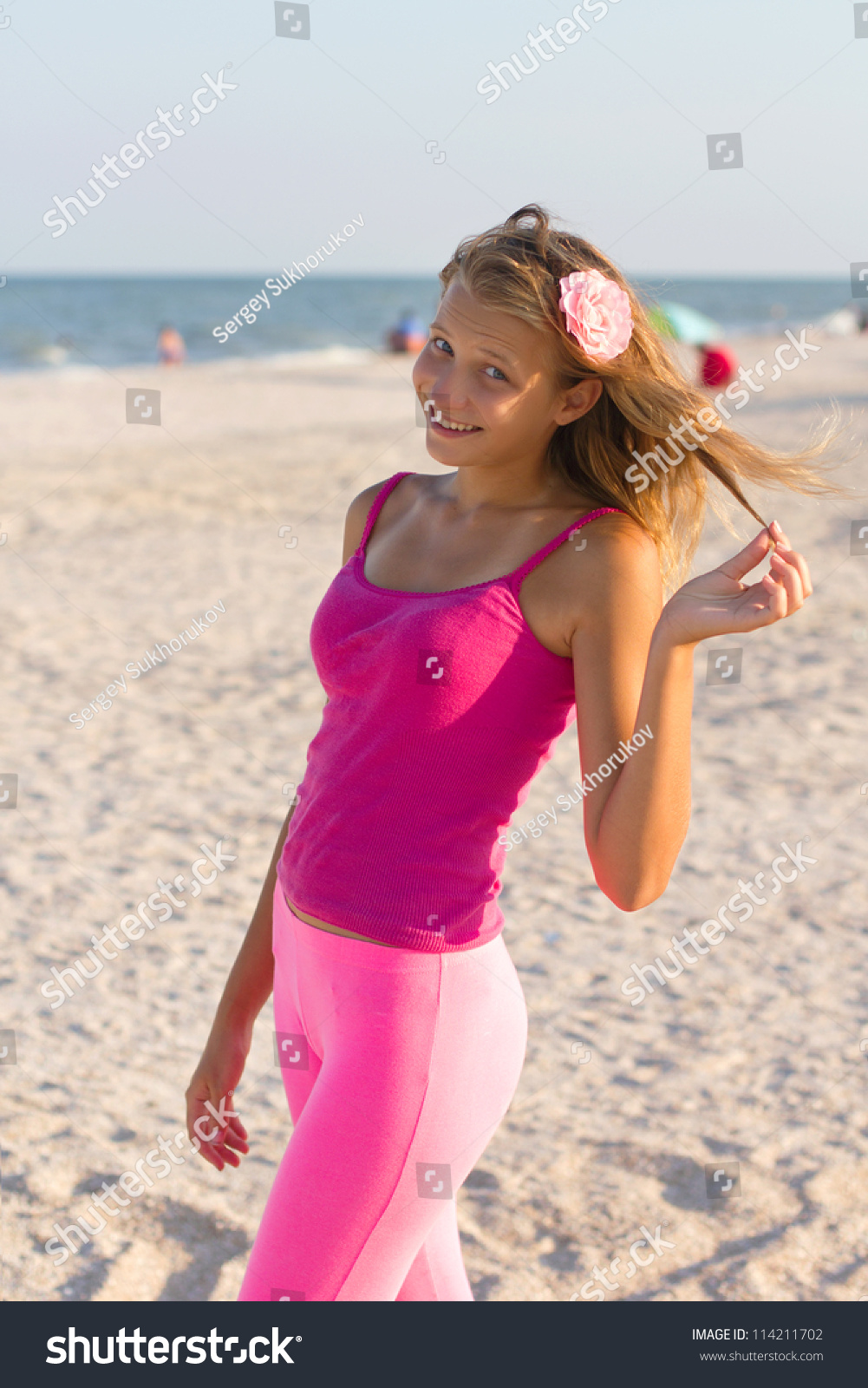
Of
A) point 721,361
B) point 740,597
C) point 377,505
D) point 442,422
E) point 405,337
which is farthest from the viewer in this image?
point 405,337

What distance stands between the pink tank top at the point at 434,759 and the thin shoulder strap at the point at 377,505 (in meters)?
0.21

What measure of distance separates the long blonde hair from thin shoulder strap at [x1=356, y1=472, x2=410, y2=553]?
245 mm

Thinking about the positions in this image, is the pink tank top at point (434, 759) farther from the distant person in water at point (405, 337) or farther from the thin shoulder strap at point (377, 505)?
the distant person in water at point (405, 337)

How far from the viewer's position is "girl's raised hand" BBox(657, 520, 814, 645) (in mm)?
1192

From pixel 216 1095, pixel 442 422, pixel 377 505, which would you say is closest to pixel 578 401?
pixel 442 422

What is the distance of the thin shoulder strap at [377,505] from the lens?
1619 millimetres

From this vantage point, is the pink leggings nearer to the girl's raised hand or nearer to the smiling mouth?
the girl's raised hand

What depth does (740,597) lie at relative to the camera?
48.3 inches

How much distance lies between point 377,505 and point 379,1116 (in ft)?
2.62

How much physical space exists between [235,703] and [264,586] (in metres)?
2.04

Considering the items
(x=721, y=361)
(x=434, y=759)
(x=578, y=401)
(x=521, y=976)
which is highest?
(x=721, y=361)

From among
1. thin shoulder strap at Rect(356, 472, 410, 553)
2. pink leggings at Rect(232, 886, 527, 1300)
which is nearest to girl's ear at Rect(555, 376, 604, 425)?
thin shoulder strap at Rect(356, 472, 410, 553)

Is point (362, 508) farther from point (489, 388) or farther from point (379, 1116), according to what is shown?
point (379, 1116)
